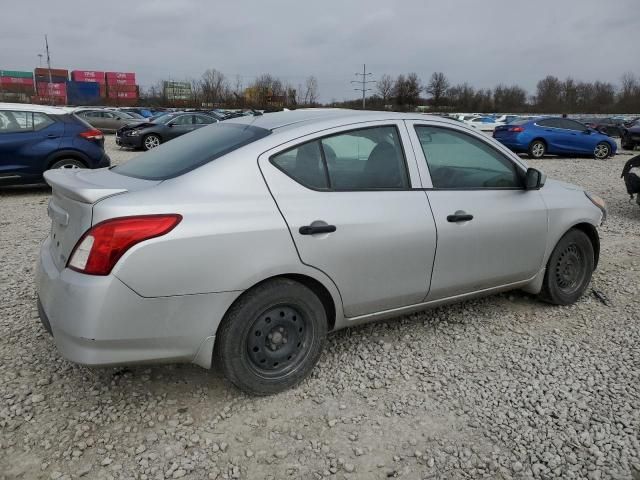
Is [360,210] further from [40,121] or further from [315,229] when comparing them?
[40,121]

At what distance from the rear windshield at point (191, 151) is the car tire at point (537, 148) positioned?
50.8 feet

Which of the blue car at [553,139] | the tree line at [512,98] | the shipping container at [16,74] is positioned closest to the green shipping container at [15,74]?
the shipping container at [16,74]

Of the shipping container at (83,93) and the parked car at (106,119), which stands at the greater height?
the shipping container at (83,93)

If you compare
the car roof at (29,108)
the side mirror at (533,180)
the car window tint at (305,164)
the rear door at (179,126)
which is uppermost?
the car roof at (29,108)

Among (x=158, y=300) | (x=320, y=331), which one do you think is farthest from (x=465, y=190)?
(x=158, y=300)

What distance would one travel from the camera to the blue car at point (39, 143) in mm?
8547

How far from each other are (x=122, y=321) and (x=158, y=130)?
650 inches

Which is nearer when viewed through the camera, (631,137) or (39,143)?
(39,143)

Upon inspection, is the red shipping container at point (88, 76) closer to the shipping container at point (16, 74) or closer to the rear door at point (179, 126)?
the shipping container at point (16, 74)

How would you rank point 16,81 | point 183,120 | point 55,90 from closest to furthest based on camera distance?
point 183,120 → point 55,90 → point 16,81

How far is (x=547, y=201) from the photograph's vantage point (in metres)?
3.86

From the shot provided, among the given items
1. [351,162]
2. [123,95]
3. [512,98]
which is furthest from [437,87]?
[351,162]

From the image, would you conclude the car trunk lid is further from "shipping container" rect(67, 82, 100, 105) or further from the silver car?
"shipping container" rect(67, 82, 100, 105)

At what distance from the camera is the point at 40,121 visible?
8.86 metres
